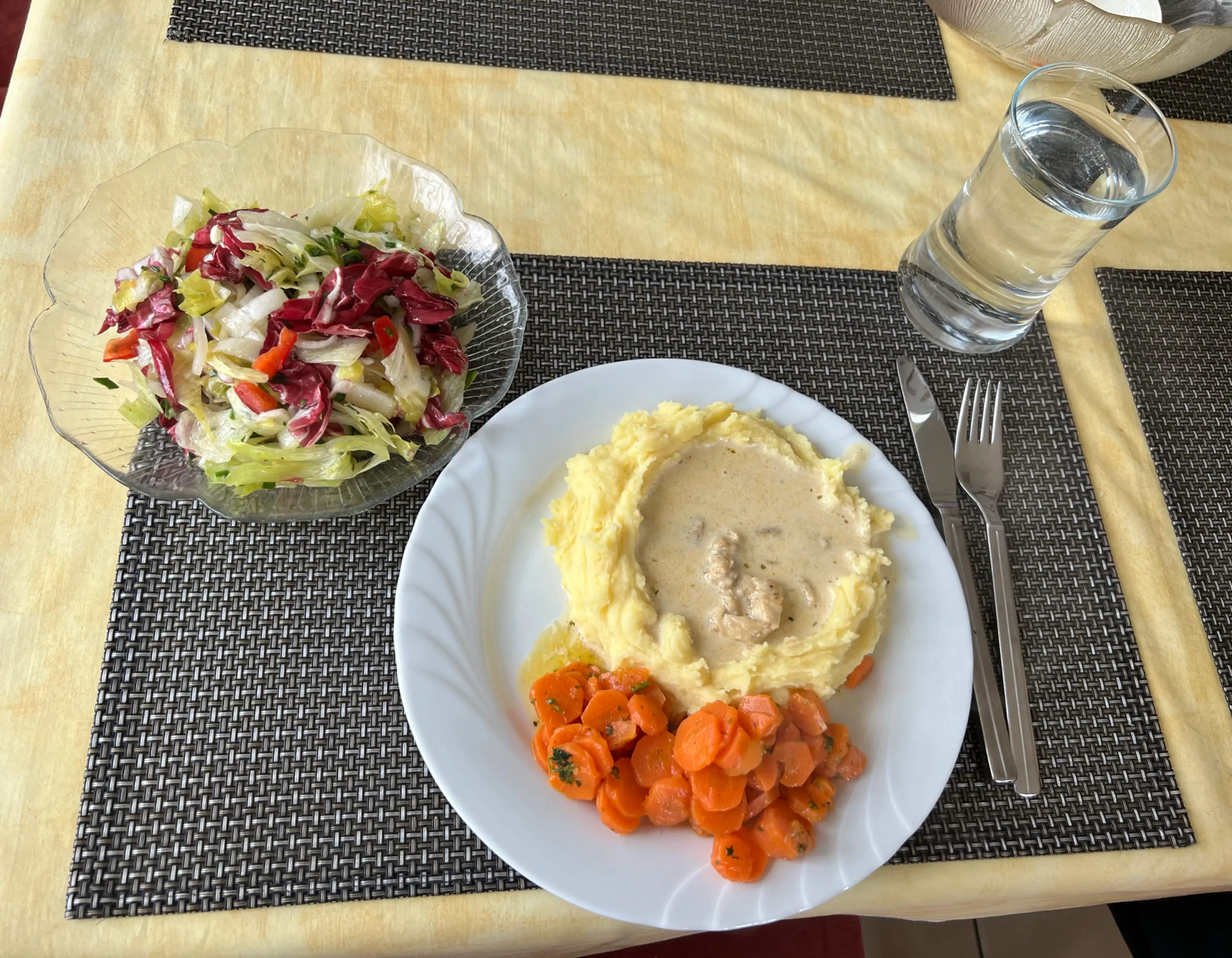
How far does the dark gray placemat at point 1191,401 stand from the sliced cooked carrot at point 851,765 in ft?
3.33

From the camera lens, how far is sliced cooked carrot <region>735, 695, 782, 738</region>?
5.01ft

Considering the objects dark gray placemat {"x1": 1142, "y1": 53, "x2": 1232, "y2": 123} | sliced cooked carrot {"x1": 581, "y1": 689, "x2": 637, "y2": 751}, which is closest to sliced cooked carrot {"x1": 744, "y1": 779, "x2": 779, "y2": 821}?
sliced cooked carrot {"x1": 581, "y1": 689, "x2": 637, "y2": 751}

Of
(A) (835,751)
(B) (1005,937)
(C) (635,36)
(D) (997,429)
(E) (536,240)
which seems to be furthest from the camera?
(B) (1005,937)

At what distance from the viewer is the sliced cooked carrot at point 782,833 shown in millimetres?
1483

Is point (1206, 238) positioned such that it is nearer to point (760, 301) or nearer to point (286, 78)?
point (760, 301)

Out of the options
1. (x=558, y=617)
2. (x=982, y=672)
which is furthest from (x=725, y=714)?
(x=982, y=672)

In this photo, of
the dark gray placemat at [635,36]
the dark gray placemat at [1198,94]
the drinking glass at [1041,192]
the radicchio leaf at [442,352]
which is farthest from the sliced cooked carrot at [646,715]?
the dark gray placemat at [1198,94]

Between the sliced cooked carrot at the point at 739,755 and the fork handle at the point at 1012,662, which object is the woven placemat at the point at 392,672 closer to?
the fork handle at the point at 1012,662

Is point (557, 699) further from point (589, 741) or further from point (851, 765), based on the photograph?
point (851, 765)

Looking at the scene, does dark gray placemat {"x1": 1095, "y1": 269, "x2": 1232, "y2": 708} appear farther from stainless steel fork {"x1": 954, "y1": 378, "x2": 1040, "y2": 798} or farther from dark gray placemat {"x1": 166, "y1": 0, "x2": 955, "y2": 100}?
dark gray placemat {"x1": 166, "y1": 0, "x2": 955, "y2": 100}

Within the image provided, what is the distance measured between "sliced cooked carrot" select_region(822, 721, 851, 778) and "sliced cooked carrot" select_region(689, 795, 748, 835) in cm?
19

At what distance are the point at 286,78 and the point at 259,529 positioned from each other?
1285 mm

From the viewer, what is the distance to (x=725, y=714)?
1.54 metres

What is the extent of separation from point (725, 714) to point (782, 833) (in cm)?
22
